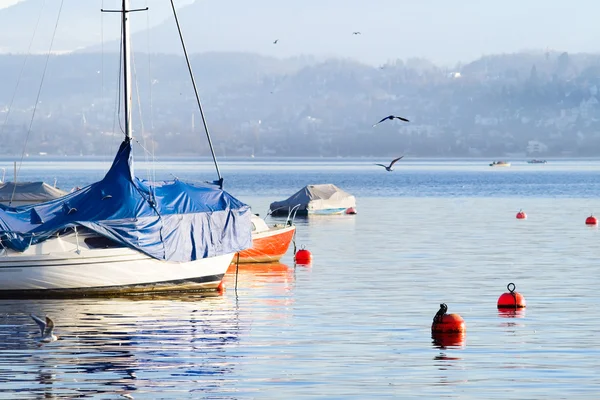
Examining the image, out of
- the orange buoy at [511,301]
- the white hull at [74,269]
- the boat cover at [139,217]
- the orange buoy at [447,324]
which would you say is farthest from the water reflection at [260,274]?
the orange buoy at [447,324]

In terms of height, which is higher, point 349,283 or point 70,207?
point 70,207

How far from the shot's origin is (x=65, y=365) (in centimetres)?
2742

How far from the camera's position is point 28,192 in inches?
3098

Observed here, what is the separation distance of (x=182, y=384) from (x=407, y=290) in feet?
64.8

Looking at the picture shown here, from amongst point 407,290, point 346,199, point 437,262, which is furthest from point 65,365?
point 346,199

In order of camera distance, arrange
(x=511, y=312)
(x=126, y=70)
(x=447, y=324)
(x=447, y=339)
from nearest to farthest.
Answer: (x=447, y=339)
(x=447, y=324)
(x=511, y=312)
(x=126, y=70)

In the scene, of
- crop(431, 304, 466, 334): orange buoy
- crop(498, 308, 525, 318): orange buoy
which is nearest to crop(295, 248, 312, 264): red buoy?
crop(498, 308, 525, 318): orange buoy

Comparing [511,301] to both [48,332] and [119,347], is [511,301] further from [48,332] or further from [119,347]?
[48,332]

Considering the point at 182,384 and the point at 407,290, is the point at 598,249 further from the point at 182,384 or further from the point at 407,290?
the point at 182,384

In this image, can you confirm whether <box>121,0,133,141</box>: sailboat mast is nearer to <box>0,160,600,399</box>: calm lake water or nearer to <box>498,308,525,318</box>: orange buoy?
<box>0,160,600,399</box>: calm lake water

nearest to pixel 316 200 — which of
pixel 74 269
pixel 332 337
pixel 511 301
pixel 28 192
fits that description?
pixel 28 192

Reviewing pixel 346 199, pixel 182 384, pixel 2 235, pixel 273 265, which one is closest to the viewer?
pixel 182 384

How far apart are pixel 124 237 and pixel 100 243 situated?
0.76 metres

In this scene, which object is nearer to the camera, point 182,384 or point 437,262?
point 182,384
